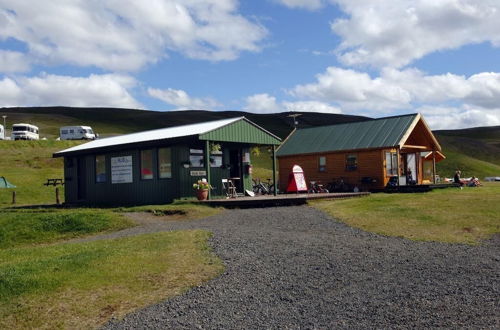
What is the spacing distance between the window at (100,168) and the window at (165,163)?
4273 mm

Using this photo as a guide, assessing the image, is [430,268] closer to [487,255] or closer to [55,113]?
[487,255]

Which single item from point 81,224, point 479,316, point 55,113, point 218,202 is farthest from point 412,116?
point 55,113

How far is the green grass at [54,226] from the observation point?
611 inches

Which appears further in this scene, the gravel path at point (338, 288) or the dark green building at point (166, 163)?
the dark green building at point (166, 163)

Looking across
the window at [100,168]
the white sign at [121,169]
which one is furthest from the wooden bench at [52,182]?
the white sign at [121,169]

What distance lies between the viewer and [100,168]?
82.5 ft

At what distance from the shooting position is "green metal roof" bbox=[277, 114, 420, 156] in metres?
27.8

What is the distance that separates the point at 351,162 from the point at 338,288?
2168 cm

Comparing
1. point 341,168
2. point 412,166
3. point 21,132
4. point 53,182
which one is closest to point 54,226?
point 341,168

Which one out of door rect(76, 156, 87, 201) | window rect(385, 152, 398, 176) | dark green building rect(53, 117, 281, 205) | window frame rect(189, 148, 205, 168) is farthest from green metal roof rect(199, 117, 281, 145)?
door rect(76, 156, 87, 201)

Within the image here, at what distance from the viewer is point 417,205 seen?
57.9 ft

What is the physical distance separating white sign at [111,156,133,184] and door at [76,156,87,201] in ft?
9.53

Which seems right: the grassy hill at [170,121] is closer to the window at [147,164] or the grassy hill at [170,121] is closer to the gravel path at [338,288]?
the window at [147,164]

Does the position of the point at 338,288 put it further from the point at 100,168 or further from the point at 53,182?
the point at 53,182
